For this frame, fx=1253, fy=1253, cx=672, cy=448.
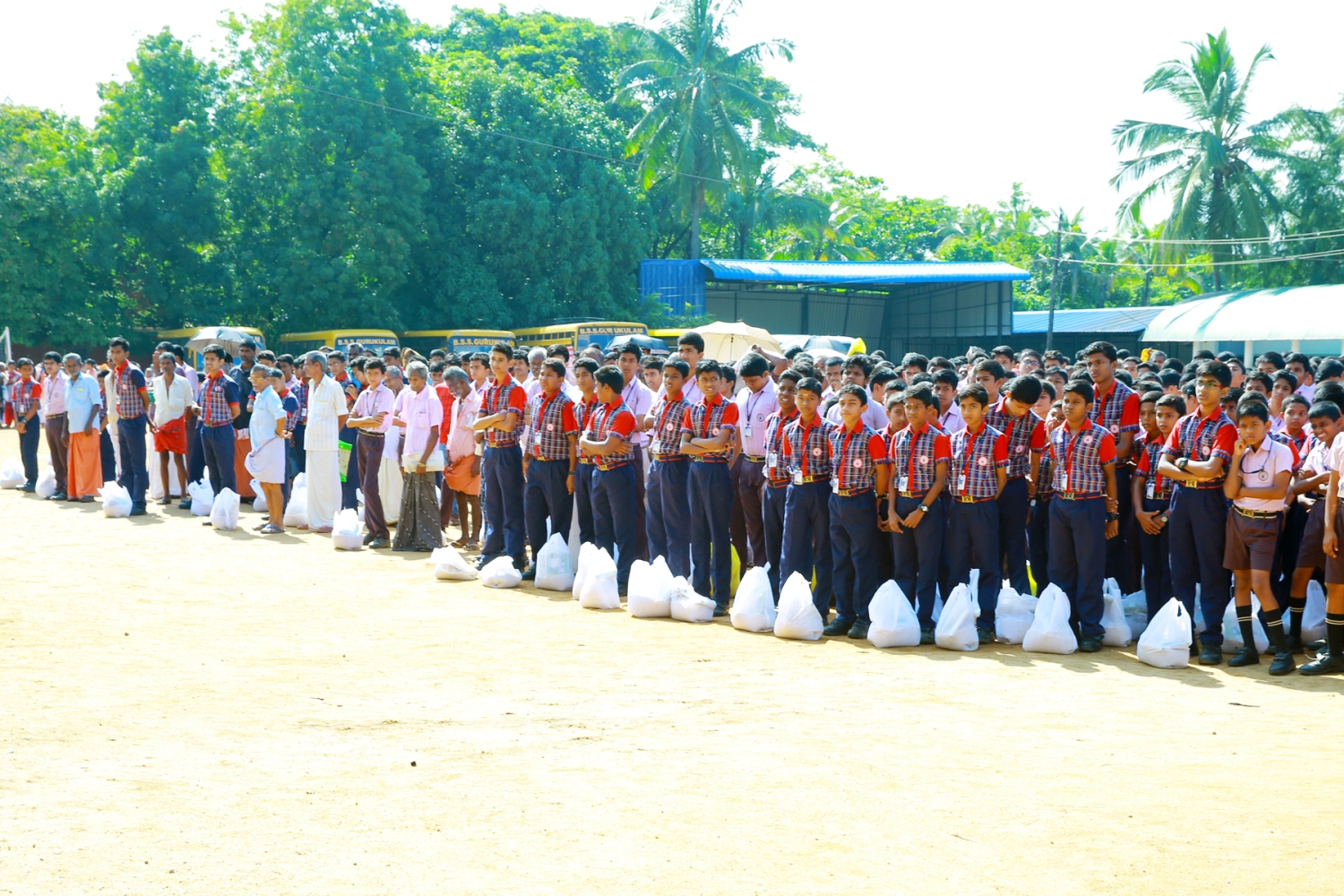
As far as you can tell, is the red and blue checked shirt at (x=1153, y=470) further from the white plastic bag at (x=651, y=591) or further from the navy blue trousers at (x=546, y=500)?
the navy blue trousers at (x=546, y=500)

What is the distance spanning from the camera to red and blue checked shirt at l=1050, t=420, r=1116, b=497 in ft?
24.9

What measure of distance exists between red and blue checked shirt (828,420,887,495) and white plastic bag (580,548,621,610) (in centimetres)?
189

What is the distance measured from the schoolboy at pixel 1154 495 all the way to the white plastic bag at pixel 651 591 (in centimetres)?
311

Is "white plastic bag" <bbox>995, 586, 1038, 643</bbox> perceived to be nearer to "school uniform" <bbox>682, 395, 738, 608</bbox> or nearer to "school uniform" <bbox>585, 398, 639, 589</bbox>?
"school uniform" <bbox>682, 395, 738, 608</bbox>

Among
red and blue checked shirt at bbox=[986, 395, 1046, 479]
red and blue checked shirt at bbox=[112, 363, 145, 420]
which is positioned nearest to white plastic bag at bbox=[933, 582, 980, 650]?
red and blue checked shirt at bbox=[986, 395, 1046, 479]

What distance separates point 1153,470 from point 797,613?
2.47 m

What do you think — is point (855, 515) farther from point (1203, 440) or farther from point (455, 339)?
point (455, 339)

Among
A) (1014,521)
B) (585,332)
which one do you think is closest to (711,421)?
(1014,521)

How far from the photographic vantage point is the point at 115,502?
13867 mm

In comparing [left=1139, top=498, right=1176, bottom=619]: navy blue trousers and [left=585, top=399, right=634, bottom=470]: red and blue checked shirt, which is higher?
[left=585, top=399, right=634, bottom=470]: red and blue checked shirt

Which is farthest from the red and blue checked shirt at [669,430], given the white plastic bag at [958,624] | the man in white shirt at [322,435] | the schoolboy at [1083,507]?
the man in white shirt at [322,435]

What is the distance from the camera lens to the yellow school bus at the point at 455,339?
30.3 metres

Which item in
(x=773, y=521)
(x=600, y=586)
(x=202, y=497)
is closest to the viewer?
(x=773, y=521)

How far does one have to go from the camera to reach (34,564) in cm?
1057
